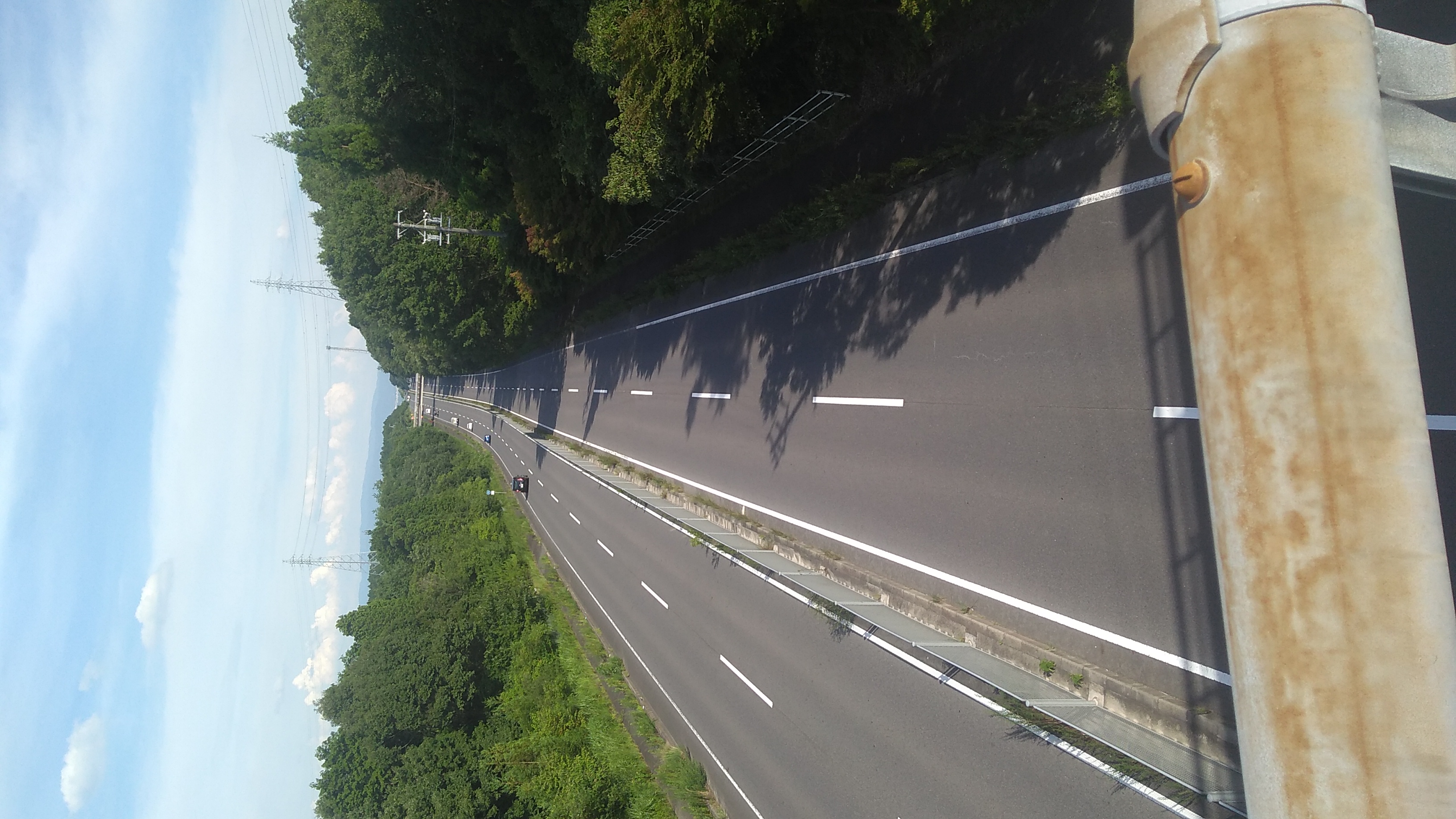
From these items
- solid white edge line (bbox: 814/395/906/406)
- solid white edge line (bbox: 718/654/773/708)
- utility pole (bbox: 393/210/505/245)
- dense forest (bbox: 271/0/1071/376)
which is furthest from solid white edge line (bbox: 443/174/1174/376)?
utility pole (bbox: 393/210/505/245)

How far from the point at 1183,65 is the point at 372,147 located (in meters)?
38.8

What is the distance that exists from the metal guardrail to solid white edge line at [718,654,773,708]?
14071 mm

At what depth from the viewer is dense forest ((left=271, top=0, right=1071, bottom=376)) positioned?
40.9 feet

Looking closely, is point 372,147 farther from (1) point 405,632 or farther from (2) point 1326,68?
(2) point 1326,68

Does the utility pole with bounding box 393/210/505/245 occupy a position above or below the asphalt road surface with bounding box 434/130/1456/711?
above

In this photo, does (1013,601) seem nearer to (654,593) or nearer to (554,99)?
(654,593)

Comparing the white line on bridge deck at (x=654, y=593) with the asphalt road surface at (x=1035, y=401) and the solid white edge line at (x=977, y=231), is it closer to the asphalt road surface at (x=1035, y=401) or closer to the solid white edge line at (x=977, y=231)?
the asphalt road surface at (x=1035, y=401)

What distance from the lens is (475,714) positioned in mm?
29719

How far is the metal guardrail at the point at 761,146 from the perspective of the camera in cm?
1533

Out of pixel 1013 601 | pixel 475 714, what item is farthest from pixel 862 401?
pixel 475 714

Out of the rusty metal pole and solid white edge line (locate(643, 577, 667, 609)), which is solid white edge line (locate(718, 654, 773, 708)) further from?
the rusty metal pole

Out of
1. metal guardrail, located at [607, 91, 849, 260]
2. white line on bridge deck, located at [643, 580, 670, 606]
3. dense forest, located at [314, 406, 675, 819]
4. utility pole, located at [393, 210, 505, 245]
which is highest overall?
utility pole, located at [393, 210, 505, 245]

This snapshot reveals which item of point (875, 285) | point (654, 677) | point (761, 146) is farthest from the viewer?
point (654, 677)

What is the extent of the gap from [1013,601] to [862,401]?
5466 millimetres
